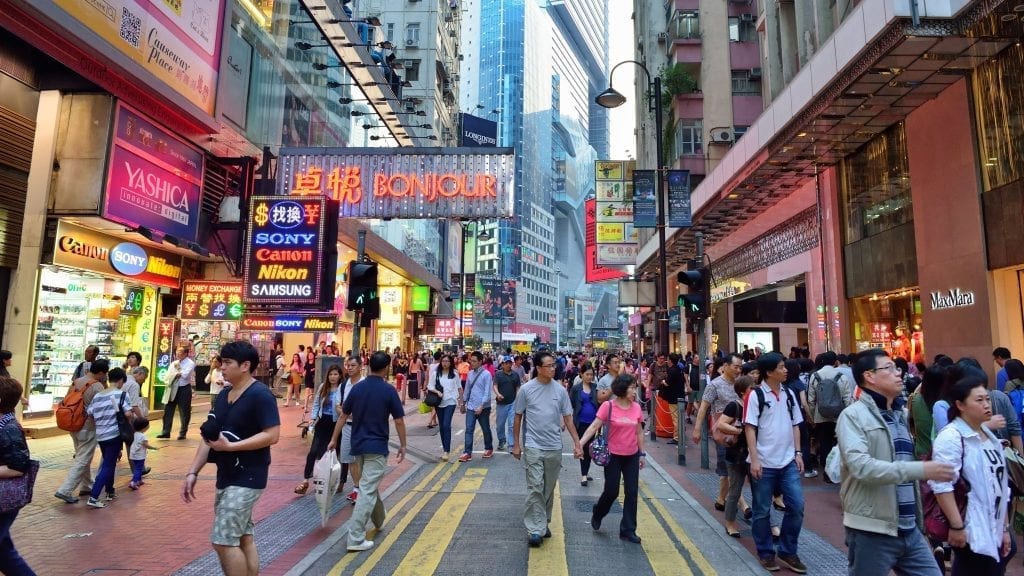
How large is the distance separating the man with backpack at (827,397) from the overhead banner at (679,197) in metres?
5.68

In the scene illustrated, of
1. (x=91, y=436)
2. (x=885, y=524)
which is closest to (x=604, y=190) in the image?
(x=91, y=436)

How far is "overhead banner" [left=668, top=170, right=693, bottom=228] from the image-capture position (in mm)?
13578

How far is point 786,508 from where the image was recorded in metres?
5.14

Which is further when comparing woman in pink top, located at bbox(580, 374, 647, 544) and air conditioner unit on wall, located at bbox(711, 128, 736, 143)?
air conditioner unit on wall, located at bbox(711, 128, 736, 143)

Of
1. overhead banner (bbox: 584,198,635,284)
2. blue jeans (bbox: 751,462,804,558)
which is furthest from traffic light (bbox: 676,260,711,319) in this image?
overhead banner (bbox: 584,198,635,284)

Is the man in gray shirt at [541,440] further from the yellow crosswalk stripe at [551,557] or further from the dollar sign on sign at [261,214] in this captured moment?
the dollar sign on sign at [261,214]

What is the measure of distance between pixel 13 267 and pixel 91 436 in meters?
6.42

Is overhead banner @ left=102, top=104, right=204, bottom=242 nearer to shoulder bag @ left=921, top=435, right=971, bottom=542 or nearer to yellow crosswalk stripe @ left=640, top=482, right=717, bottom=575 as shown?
yellow crosswalk stripe @ left=640, top=482, right=717, bottom=575

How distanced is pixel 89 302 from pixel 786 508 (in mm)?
14740

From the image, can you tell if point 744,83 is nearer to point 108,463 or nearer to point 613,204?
point 613,204

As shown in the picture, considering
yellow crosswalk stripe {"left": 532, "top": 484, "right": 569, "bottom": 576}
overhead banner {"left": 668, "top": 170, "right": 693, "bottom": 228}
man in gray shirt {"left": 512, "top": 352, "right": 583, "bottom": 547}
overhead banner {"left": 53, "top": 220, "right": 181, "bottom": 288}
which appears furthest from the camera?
overhead banner {"left": 668, "top": 170, "right": 693, "bottom": 228}

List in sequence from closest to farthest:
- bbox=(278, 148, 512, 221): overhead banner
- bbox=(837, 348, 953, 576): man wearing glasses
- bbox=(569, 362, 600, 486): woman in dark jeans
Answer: bbox=(837, 348, 953, 576): man wearing glasses < bbox=(569, 362, 600, 486): woman in dark jeans < bbox=(278, 148, 512, 221): overhead banner

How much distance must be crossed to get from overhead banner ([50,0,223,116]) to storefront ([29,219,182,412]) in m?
3.80

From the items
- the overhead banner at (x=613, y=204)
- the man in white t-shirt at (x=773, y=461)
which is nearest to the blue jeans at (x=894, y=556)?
the man in white t-shirt at (x=773, y=461)
